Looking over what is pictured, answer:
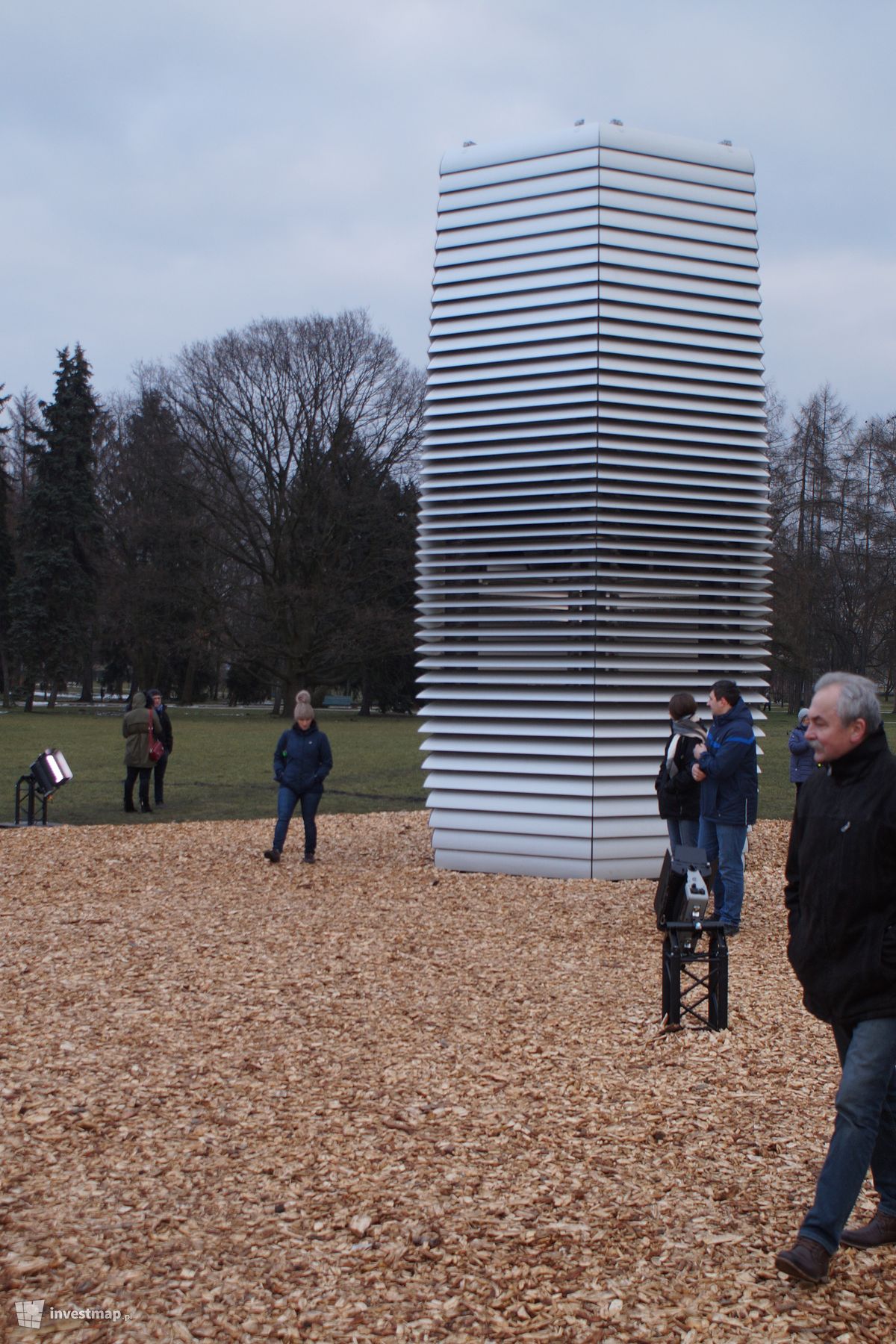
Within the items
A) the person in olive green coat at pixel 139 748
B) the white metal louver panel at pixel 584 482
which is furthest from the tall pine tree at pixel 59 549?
the white metal louver panel at pixel 584 482

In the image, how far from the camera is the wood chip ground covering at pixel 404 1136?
3.52 metres

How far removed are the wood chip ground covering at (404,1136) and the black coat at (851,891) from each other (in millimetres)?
848

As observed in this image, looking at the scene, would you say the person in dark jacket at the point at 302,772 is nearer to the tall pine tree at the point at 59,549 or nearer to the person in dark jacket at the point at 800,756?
the person in dark jacket at the point at 800,756

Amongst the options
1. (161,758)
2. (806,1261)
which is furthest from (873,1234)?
(161,758)

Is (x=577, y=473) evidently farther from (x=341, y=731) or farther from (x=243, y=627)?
(x=243, y=627)

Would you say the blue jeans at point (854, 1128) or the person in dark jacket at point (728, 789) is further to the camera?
the person in dark jacket at point (728, 789)

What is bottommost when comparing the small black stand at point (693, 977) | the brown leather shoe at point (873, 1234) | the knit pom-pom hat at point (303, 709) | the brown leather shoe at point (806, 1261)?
the brown leather shoe at point (873, 1234)

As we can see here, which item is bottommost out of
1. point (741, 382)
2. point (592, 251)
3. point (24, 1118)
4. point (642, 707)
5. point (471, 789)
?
point (24, 1118)

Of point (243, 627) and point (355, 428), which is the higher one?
point (355, 428)

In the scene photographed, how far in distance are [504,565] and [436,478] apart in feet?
3.48

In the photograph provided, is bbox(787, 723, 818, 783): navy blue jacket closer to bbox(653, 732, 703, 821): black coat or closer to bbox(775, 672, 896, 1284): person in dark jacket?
bbox(653, 732, 703, 821): black coat

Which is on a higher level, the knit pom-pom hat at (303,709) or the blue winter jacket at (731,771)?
the knit pom-pom hat at (303,709)

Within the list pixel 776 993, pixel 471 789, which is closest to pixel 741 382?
pixel 471 789

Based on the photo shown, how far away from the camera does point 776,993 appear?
695 cm
